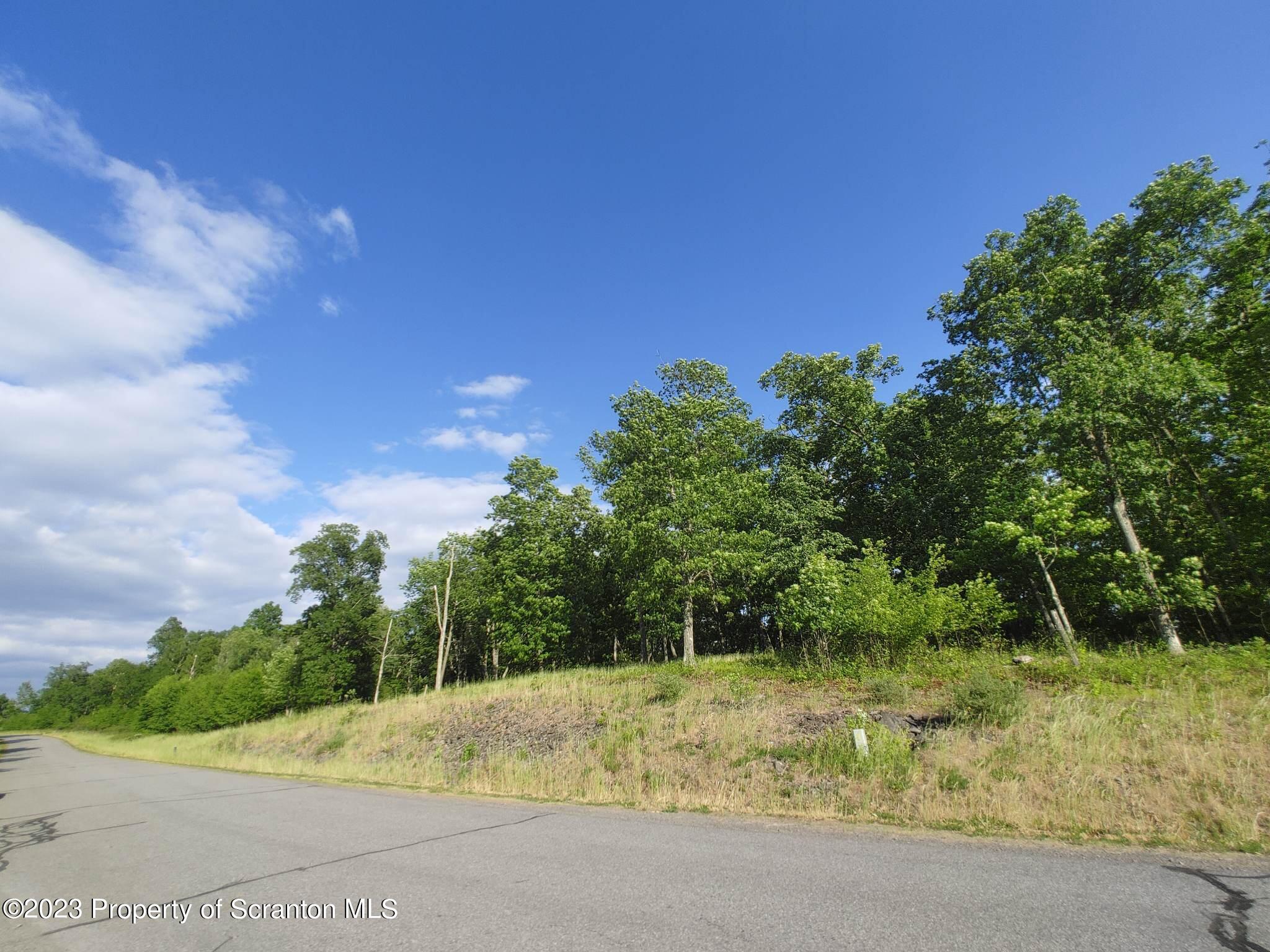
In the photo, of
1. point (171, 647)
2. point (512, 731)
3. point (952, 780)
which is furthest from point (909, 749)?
point (171, 647)

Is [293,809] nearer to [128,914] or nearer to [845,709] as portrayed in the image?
[128,914]

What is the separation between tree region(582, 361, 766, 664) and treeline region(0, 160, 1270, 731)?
13 cm

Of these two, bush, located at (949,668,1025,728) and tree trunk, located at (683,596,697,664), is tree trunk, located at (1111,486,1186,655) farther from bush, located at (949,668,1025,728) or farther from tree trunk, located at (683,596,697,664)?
tree trunk, located at (683,596,697,664)

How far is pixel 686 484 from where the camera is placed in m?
22.9

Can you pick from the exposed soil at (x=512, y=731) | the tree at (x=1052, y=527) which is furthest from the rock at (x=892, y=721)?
the exposed soil at (x=512, y=731)

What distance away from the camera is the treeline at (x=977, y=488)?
1484 centimetres

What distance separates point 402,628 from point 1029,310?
4764 centimetres

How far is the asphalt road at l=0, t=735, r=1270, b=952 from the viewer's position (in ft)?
12.1

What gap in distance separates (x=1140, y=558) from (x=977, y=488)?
7.32 metres

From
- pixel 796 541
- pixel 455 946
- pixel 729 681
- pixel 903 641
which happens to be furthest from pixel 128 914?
pixel 796 541

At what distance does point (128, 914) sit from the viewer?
4.92 m

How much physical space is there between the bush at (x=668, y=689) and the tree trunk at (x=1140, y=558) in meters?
12.5

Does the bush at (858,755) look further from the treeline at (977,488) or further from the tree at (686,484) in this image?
the tree at (686,484)

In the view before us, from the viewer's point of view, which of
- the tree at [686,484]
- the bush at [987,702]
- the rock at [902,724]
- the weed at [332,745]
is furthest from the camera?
the tree at [686,484]
